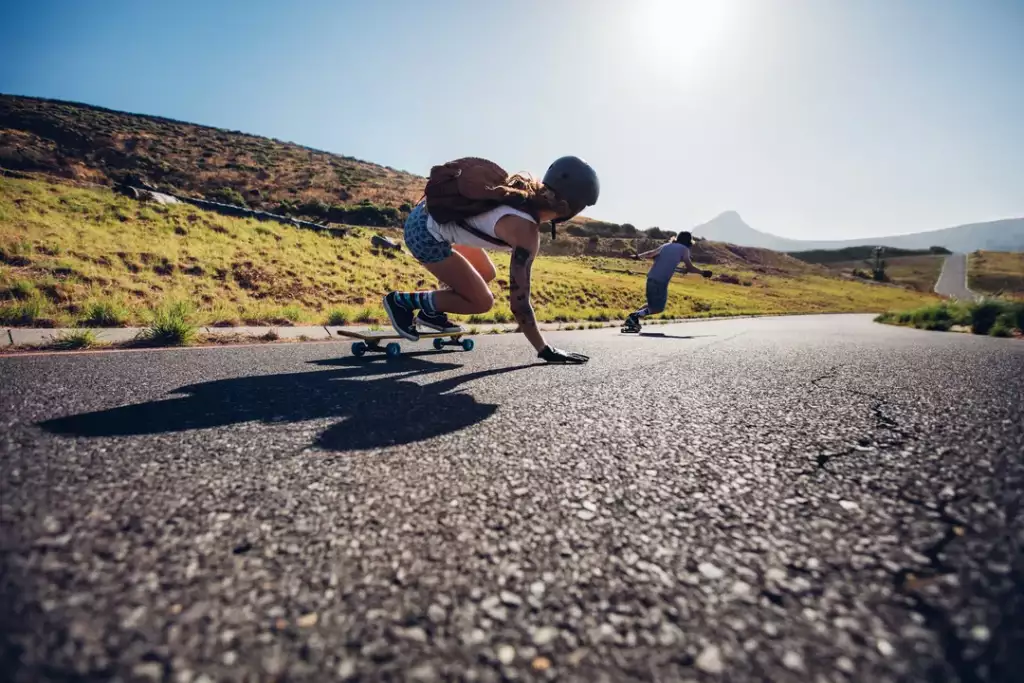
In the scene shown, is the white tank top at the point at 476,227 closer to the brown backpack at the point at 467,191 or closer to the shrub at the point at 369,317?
the brown backpack at the point at 467,191

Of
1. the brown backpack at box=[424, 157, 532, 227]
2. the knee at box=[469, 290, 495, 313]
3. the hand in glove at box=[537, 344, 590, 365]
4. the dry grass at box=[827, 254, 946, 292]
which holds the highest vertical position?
the dry grass at box=[827, 254, 946, 292]

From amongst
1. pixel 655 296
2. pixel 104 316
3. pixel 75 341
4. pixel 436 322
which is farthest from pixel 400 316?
pixel 655 296

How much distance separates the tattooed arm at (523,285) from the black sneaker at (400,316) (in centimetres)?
109

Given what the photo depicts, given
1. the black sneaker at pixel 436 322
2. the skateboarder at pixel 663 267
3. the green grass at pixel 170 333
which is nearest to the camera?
the green grass at pixel 170 333

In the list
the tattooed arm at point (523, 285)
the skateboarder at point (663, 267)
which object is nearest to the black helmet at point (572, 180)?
the tattooed arm at point (523, 285)

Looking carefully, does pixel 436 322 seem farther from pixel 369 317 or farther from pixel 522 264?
pixel 369 317

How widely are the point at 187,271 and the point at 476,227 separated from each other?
27.7 feet

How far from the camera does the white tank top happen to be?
343 cm

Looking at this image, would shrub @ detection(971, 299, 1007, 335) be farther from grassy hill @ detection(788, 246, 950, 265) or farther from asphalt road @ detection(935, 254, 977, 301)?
grassy hill @ detection(788, 246, 950, 265)

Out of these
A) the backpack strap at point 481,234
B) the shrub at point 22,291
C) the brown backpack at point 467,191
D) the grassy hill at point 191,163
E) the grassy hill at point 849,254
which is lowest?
the shrub at point 22,291

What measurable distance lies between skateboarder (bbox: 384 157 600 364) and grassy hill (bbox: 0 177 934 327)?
3.35 m

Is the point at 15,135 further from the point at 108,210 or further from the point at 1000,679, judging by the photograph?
the point at 1000,679

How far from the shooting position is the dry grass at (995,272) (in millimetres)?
60166

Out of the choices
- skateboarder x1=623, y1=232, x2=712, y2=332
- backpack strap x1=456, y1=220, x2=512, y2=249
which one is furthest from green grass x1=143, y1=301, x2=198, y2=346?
skateboarder x1=623, y1=232, x2=712, y2=332
